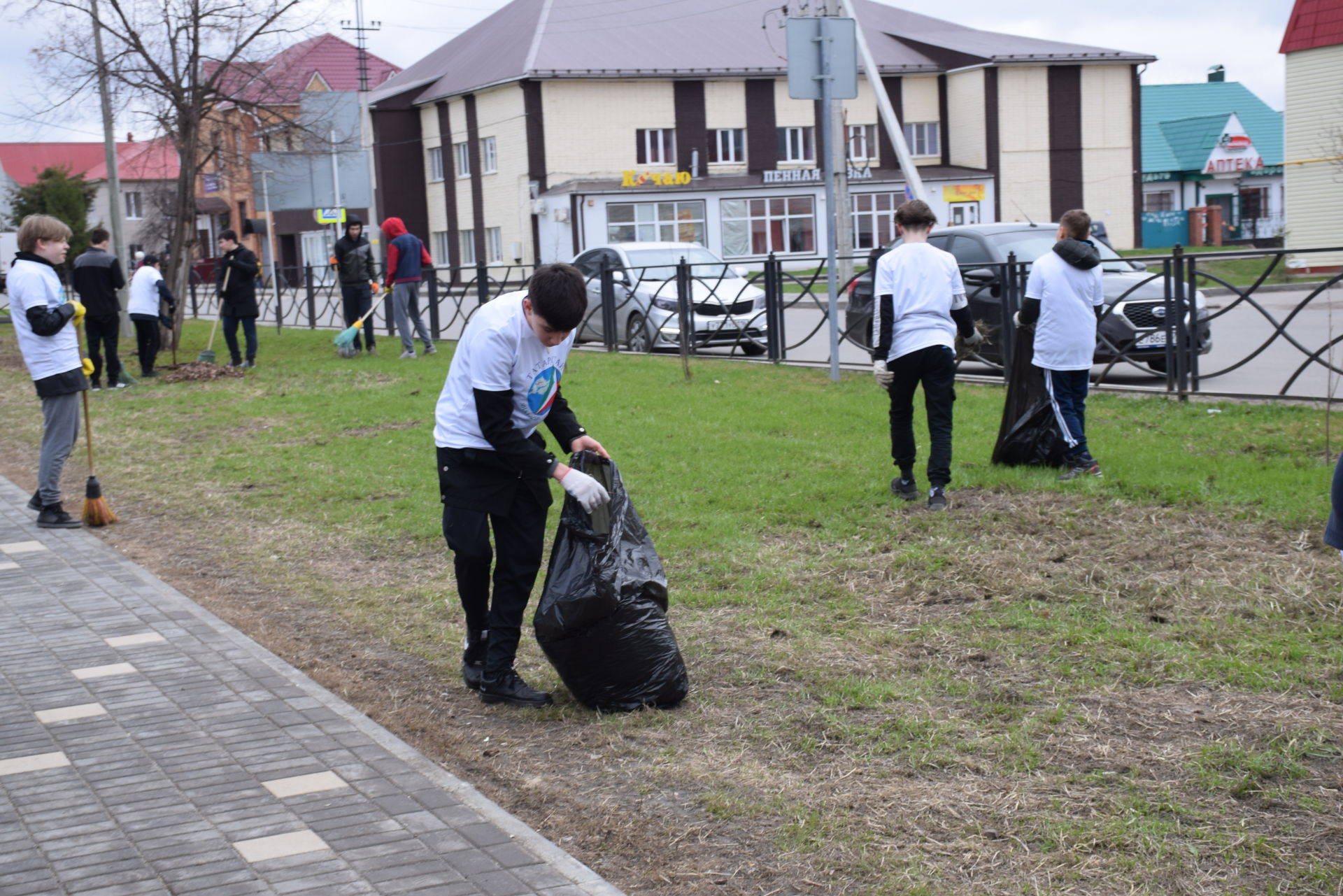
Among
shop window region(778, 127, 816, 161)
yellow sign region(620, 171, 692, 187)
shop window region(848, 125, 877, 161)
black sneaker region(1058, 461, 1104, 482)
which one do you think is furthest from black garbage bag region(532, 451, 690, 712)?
shop window region(848, 125, 877, 161)

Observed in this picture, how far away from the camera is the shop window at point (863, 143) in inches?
2015

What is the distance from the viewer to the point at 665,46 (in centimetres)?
4791

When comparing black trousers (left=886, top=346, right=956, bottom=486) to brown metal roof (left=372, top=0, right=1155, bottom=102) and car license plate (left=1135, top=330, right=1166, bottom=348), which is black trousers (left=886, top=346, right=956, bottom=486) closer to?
car license plate (left=1135, top=330, right=1166, bottom=348)

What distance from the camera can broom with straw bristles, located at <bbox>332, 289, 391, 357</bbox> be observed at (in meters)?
17.1

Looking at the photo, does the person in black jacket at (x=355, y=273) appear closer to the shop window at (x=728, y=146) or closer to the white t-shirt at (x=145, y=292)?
the white t-shirt at (x=145, y=292)

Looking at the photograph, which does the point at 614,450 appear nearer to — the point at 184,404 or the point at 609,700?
the point at 609,700

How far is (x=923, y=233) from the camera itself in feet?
24.1

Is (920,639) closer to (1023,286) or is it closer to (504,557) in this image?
(504,557)

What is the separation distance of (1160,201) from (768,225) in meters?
23.5

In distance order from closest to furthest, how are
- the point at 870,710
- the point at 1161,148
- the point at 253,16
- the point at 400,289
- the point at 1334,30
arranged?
the point at 870,710, the point at 400,289, the point at 253,16, the point at 1334,30, the point at 1161,148

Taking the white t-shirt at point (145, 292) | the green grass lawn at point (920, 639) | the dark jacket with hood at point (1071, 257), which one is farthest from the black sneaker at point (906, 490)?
the white t-shirt at point (145, 292)

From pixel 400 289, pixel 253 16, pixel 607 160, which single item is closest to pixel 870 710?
pixel 400 289

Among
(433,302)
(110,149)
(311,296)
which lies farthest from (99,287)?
(311,296)

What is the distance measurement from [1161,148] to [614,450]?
5838cm
